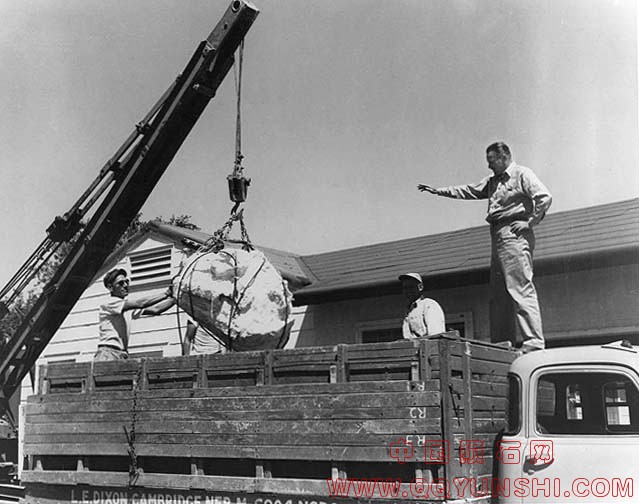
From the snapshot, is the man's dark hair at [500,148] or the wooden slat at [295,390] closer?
the wooden slat at [295,390]

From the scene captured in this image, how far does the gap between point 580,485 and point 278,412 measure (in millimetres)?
1768

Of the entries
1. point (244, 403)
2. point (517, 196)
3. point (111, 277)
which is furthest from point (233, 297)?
point (517, 196)

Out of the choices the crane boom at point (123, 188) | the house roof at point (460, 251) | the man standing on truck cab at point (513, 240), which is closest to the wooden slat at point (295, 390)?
the man standing on truck cab at point (513, 240)

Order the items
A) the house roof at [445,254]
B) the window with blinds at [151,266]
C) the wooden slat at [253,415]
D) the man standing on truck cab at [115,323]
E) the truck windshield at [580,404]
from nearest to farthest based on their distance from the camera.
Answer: the wooden slat at [253,415] → the truck windshield at [580,404] → the man standing on truck cab at [115,323] → the house roof at [445,254] → the window with blinds at [151,266]

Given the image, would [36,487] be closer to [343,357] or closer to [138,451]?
[138,451]

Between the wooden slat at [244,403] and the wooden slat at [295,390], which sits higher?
the wooden slat at [295,390]

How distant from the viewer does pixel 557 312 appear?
848 cm

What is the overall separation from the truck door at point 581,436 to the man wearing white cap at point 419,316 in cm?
167

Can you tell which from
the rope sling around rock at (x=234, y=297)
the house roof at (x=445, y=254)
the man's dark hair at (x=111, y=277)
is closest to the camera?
the rope sling around rock at (x=234, y=297)

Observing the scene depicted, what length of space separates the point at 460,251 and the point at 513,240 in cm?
432

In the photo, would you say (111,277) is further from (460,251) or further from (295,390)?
(460,251)

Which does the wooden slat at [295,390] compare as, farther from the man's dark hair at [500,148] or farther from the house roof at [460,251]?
Answer: the house roof at [460,251]

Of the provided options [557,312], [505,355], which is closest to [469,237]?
[557,312]

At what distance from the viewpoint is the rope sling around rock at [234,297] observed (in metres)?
5.63
